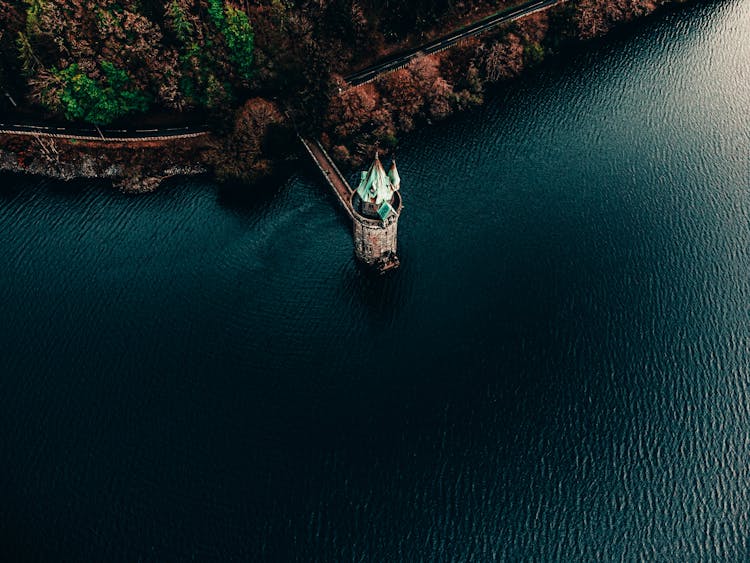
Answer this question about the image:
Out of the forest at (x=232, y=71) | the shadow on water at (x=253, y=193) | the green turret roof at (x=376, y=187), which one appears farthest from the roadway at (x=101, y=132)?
the green turret roof at (x=376, y=187)

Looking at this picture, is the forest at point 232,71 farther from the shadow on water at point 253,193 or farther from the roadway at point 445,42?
the roadway at point 445,42

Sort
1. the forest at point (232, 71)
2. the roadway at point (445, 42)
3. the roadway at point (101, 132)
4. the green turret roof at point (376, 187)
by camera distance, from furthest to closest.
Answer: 1. the roadway at point (445, 42)
2. the roadway at point (101, 132)
3. the forest at point (232, 71)
4. the green turret roof at point (376, 187)

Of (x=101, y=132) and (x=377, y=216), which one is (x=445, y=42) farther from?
(x=101, y=132)

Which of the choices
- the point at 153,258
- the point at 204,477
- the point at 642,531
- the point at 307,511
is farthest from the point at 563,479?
the point at 153,258

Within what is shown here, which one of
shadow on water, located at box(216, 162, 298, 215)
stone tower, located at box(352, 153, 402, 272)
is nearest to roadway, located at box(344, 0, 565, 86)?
shadow on water, located at box(216, 162, 298, 215)

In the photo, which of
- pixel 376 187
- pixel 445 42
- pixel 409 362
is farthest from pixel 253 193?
pixel 445 42

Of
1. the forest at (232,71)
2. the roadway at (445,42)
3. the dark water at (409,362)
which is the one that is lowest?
the dark water at (409,362)
